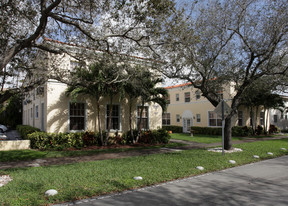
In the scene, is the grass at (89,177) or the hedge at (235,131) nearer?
the grass at (89,177)

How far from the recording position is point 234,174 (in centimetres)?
739

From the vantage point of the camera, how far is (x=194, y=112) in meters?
27.8

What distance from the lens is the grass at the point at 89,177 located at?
5.02m

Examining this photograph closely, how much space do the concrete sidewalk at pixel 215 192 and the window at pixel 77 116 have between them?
9169 mm

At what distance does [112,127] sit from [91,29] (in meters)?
7.64

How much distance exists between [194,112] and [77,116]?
57.2 ft

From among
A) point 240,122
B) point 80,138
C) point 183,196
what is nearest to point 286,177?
point 183,196

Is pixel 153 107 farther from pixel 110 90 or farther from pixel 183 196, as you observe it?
pixel 183 196

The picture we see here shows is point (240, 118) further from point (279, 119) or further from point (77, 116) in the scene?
point (77, 116)

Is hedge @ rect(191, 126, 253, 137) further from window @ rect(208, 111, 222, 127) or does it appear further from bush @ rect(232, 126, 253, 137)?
window @ rect(208, 111, 222, 127)

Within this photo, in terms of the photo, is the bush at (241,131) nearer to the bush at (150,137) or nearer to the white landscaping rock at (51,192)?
the bush at (150,137)

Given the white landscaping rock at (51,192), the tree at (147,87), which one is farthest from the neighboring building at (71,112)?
the white landscaping rock at (51,192)

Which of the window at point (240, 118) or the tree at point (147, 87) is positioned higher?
the tree at point (147, 87)

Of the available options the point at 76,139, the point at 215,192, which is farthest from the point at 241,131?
the point at 215,192
